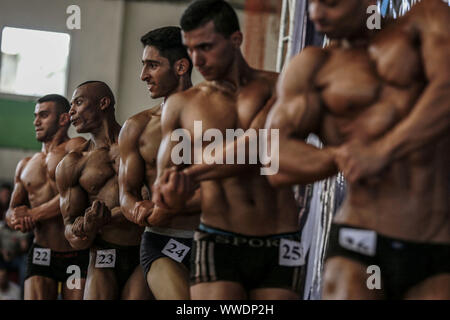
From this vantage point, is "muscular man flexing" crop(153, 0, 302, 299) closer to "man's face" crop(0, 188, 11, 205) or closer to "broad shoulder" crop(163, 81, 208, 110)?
"broad shoulder" crop(163, 81, 208, 110)

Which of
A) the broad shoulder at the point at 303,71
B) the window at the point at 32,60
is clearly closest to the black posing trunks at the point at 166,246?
the broad shoulder at the point at 303,71

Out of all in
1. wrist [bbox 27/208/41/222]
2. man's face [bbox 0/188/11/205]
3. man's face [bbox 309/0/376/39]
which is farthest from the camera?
man's face [bbox 0/188/11/205]

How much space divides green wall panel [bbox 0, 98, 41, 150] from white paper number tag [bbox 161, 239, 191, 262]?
971cm

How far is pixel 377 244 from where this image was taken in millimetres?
2857

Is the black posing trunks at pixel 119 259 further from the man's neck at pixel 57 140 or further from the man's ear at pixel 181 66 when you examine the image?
the man's neck at pixel 57 140

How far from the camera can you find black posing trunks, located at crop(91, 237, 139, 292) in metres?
5.64

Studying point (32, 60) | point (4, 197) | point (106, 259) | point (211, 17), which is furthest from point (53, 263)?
point (32, 60)

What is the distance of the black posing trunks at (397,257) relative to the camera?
111 inches

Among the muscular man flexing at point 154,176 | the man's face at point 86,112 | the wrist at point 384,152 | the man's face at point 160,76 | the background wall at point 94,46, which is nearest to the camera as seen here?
the wrist at point 384,152

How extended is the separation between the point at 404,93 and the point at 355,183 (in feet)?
1.16

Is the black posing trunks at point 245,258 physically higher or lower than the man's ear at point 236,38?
lower

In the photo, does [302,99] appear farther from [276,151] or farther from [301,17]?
[301,17]

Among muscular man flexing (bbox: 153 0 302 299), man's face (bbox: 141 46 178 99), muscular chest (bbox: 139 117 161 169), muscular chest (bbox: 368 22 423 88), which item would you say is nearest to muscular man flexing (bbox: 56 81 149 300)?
muscular chest (bbox: 139 117 161 169)
